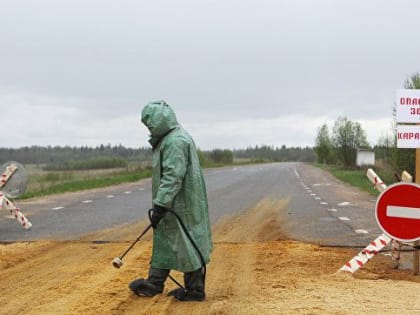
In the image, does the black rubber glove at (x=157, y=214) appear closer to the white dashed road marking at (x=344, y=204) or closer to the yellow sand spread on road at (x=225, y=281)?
the yellow sand spread on road at (x=225, y=281)

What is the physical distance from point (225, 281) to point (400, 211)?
2.20m

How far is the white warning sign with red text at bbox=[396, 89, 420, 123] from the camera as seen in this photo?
24.8 feet

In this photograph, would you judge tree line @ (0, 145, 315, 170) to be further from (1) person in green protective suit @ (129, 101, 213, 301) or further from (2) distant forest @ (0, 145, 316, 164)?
(1) person in green protective suit @ (129, 101, 213, 301)

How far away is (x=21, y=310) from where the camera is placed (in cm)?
570

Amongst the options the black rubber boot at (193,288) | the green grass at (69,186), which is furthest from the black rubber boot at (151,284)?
the green grass at (69,186)

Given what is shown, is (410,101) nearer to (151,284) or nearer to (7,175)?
(151,284)

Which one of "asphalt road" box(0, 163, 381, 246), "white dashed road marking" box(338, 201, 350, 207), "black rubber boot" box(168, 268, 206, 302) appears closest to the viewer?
"black rubber boot" box(168, 268, 206, 302)

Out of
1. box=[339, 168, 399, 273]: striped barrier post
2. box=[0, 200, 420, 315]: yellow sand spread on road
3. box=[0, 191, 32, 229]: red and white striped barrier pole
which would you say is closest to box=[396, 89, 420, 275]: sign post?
box=[339, 168, 399, 273]: striped barrier post

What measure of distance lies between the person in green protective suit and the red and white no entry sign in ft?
7.47

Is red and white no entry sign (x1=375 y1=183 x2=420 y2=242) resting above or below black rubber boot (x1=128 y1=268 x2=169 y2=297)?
above

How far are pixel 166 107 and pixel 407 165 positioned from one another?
18880 mm

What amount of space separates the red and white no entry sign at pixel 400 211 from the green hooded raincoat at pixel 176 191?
2.29 metres

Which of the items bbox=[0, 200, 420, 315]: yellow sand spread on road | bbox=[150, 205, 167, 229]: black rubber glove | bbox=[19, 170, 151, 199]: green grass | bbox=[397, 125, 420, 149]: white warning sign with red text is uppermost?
bbox=[397, 125, 420, 149]: white warning sign with red text

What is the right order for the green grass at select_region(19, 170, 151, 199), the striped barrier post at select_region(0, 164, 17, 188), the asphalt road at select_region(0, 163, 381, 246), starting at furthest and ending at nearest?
the green grass at select_region(19, 170, 151, 199) → the striped barrier post at select_region(0, 164, 17, 188) → the asphalt road at select_region(0, 163, 381, 246)
